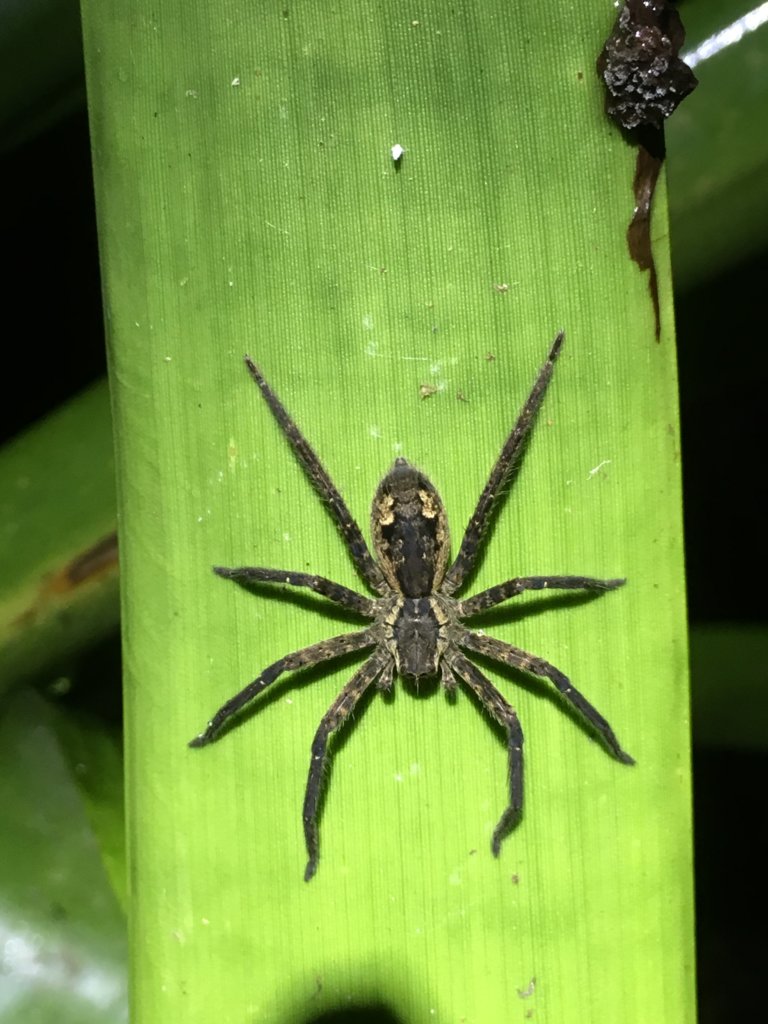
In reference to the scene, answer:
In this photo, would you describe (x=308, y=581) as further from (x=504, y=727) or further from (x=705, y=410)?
(x=705, y=410)

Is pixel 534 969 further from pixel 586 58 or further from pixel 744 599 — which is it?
pixel 586 58

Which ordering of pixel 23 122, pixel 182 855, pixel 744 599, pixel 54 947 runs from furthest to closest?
pixel 744 599 → pixel 23 122 → pixel 54 947 → pixel 182 855

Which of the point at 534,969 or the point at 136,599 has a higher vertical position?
the point at 136,599

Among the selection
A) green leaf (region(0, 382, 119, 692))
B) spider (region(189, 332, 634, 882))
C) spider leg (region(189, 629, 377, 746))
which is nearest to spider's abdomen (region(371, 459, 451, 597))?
spider (region(189, 332, 634, 882))

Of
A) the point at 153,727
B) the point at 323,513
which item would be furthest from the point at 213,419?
the point at 153,727

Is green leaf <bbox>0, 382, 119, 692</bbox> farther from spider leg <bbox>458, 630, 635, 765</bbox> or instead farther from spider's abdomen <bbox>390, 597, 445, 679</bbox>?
spider leg <bbox>458, 630, 635, 765</bbox>

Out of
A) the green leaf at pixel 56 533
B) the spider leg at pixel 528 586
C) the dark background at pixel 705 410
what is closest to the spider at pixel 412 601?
the spider leg at pixel 528 586
